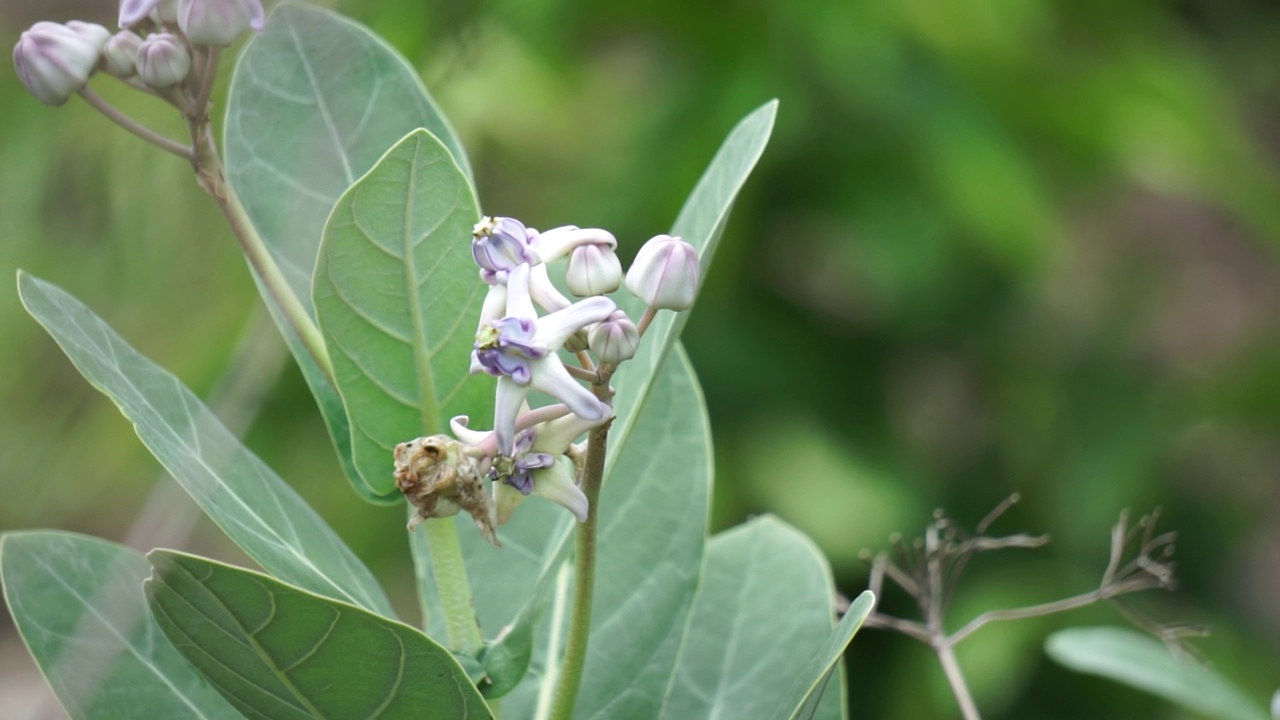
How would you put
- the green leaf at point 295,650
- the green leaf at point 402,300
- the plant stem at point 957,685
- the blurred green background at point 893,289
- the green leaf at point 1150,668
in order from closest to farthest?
the green leaf at point 295,650, the green leaf at point 402,300, the plant stem at point 957,685, the green leaf at point 1150,668, the blurred green background at point 893,289

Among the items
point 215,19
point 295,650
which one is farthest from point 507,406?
point 215,19

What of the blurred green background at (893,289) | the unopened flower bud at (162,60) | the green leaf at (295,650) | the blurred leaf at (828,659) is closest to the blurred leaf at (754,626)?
the blurred leaf at (828,659)

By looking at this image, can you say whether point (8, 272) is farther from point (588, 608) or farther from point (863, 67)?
point (588, 608)

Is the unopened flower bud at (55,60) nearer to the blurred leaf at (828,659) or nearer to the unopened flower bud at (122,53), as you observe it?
the unopened flower bud at (122,53)

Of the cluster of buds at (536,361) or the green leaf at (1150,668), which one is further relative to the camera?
the green leaf at (1150,668)

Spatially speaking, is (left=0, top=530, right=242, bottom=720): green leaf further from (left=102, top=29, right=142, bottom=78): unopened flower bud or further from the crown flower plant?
(left=102, top=29, right=142, bottom=78): unopened flower bud

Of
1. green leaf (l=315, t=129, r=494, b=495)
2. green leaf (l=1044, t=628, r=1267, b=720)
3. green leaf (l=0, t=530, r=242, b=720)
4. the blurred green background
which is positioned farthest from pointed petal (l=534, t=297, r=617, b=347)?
the blurred green background
